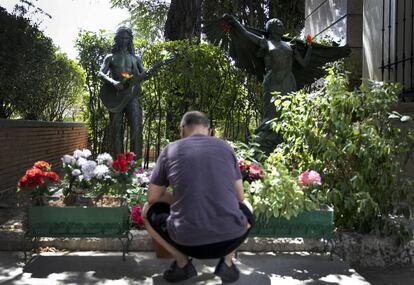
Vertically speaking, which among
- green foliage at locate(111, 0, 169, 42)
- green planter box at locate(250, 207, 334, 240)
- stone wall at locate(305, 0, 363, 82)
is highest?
green foliage at locate(111, 0, 169, 42)

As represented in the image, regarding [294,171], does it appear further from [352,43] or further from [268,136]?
[352,43]

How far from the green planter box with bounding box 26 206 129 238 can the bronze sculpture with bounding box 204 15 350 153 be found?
10.2 feet

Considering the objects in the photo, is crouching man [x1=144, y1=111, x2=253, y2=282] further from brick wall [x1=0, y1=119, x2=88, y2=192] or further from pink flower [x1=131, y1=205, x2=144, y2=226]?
brick wall [x1=0, y1=119, x2=88, y2=192]

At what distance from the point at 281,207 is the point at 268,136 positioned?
9.51 ft

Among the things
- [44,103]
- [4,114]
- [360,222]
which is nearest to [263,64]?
[360,222]

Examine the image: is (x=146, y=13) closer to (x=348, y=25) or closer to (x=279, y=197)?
(x=348, y=25)

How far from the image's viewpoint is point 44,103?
14.3m

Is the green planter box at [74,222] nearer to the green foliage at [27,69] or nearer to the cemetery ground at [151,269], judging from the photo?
the cemetery ground at [151,269]

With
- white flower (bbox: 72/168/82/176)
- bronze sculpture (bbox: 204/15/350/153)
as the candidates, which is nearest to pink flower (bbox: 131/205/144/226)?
white flower (bbox: 72/168/82/176)

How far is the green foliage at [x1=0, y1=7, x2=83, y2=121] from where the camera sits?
9266 mm

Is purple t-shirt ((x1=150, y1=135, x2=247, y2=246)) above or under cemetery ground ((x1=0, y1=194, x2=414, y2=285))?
above

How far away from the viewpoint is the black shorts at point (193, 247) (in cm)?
318

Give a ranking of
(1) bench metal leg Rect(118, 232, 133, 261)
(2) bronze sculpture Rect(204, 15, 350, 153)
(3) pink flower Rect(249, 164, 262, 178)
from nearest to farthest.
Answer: (1) bench metal leg Rect(118, 232, 133, 261)
(3) pink flower Rect(249, 164, 262, 178)
(2) bronze sculpture Rect(204, 15, 350, 153)

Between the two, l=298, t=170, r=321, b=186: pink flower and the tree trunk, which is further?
the tree trunk
